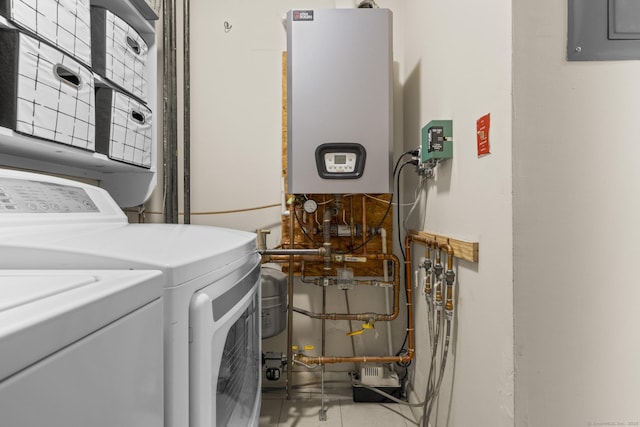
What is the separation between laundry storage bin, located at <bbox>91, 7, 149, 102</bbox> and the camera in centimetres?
134

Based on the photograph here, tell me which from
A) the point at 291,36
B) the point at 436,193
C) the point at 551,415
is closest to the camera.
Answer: the point at 551,415

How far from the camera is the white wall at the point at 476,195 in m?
0.92

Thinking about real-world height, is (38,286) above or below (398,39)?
below

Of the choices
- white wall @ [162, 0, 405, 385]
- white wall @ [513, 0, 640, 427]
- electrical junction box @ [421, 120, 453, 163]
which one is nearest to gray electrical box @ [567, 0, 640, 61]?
white wall @ [513, 0, 640, 427]

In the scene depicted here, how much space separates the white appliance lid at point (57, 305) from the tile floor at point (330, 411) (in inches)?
58.8

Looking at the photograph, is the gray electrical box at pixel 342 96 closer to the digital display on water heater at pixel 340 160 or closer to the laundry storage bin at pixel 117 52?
the digital display on water heater at pixel 340 160

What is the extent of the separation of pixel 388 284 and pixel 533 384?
1012 millimetres

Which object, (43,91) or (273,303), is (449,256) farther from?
(43,91)

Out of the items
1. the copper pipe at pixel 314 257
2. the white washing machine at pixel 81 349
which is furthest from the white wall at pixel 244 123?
the white washing machine at pixel 81 349

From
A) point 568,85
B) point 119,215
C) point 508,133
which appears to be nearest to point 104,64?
point 119,215

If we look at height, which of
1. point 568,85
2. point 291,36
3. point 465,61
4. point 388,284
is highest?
point 291,36

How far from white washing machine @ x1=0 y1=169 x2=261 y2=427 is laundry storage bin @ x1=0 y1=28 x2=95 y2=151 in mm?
164

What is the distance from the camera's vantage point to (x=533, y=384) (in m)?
0.87

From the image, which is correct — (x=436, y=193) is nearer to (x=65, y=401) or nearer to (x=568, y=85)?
(x=568, y=85)
